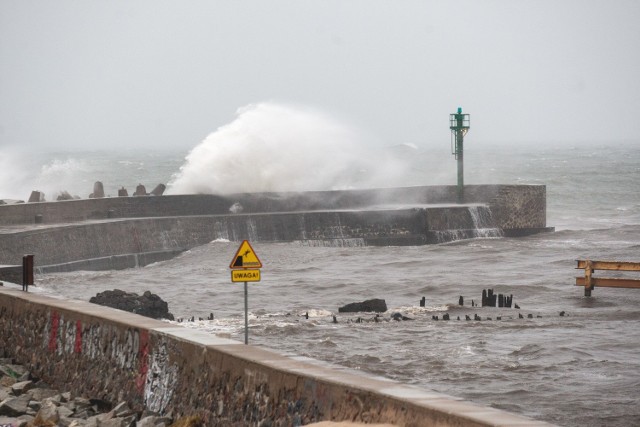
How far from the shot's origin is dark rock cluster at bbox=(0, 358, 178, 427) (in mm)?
7293

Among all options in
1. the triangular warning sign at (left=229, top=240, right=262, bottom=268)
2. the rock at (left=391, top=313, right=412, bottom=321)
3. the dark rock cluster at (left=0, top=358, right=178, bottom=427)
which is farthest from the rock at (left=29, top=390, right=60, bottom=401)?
the rock at (left=391, top=313, right=412, bottom=321)

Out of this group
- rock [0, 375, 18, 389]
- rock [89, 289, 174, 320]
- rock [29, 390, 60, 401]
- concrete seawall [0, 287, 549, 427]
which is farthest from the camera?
rock [89, 289, 174, 320]

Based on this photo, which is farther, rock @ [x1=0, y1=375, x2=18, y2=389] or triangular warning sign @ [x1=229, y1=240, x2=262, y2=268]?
triangular warning sign @ [x1=229, y1=240, x2=262, y2=268]

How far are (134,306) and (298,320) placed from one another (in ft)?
8.32

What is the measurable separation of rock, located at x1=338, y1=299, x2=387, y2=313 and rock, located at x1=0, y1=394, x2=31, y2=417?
11268mm

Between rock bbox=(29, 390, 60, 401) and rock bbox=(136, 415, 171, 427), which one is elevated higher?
rock bbox=(136, 415, 171, 427)

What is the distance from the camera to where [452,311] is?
1923 centimetres

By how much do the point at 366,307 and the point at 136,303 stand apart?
4020 millimetres

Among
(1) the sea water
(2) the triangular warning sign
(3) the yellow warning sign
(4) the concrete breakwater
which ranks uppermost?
(4) the concrete breakwater

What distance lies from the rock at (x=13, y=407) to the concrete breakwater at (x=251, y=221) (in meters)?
14.5

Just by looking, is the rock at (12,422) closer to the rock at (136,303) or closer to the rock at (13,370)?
the rock at (13,370)

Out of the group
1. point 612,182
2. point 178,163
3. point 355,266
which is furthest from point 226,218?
point 178,163

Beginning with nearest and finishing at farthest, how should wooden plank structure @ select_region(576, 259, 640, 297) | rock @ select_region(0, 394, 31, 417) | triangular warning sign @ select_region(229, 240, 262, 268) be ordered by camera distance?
rock @ select_region(0, 394, 31, 417) → triangular warning sign @ select_region(229, 240, 262, 268) → wooden plank structure @ select_region(576, 259, 640, 297)

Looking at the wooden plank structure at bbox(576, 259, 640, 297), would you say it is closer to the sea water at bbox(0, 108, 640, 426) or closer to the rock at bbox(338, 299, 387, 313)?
the sea water at bbox(0, 108, 640, 426)
